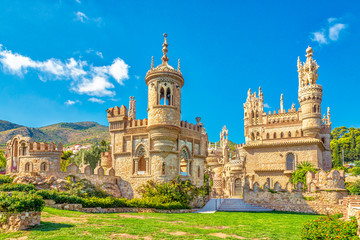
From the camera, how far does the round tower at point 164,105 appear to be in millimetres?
25219

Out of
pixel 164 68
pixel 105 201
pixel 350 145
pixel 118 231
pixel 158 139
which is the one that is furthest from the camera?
pixel 350 145

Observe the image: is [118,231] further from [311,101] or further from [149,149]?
[311,101]

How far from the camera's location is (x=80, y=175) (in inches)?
922

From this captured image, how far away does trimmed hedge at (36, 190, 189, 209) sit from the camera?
59.7 feet

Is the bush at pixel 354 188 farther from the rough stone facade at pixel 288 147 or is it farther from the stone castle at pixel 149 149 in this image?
the stone castle at pixel 149 149

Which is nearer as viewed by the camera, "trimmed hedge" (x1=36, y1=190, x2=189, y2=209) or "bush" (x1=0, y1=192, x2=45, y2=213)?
"bush" (x1=0, y1=192, x2=45, y2=213)

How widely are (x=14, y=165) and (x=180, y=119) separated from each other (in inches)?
648

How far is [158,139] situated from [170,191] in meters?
4.40

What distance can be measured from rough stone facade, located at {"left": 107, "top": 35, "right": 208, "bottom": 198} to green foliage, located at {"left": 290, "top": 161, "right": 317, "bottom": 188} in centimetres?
1545

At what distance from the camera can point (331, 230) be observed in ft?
32.7

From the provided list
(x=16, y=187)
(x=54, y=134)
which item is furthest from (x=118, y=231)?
(x=54, y=134)

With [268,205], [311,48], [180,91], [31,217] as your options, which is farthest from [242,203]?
[311,48]

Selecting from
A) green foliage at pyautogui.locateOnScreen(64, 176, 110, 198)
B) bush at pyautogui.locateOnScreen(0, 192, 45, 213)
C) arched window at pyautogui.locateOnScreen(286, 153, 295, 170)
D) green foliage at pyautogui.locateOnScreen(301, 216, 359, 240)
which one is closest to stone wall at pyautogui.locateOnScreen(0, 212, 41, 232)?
bush at pyautogui.locateOnScreen(0, 192, 45, 213)

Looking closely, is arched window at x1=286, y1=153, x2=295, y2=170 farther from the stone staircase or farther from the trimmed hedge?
the trimmed hedge
